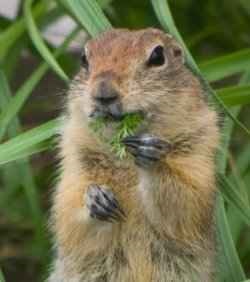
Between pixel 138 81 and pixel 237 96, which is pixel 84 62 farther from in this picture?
pixel 237 96

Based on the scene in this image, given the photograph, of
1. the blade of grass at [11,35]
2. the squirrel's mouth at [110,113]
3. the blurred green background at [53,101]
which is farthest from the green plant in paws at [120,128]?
the blade of grass at [11,35]

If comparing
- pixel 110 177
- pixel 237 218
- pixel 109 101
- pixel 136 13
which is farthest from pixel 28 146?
pixel 136 13

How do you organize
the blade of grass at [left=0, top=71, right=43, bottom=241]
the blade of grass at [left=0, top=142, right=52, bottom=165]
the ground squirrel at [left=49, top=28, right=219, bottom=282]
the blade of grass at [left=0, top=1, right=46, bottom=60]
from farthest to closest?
1. the blade of grass at [left=0, top=1, right=46, bottom=60]
2. the blade of grass at [left=0, top=71, right=43, bottom=241]
3. the blade of grass at [left=0, top=142, right=52, bottom=165]
4. the ground squirrel at [left=49, top=28, right=219, bottom=282]

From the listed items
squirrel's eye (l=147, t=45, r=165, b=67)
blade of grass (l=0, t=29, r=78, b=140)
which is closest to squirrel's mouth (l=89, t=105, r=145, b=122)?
squirrel's eye (l=147, t=45, r=165, b=67)

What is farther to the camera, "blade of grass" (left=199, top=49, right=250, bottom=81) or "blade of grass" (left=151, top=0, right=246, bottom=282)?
"blade of grass" (left=199, top=49, right=250, bottom=81)

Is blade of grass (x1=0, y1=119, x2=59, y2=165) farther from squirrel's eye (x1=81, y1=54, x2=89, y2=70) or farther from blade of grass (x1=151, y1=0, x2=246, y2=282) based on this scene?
blade of grass (x1=151, y1=0, x2=246, y2=282)

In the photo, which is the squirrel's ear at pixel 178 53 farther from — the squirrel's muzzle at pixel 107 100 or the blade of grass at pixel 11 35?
the blade of grass at pixel 11 35

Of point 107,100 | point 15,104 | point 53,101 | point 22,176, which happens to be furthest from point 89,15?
point 53,101

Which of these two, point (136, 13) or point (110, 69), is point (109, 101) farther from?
point (136, 13)
